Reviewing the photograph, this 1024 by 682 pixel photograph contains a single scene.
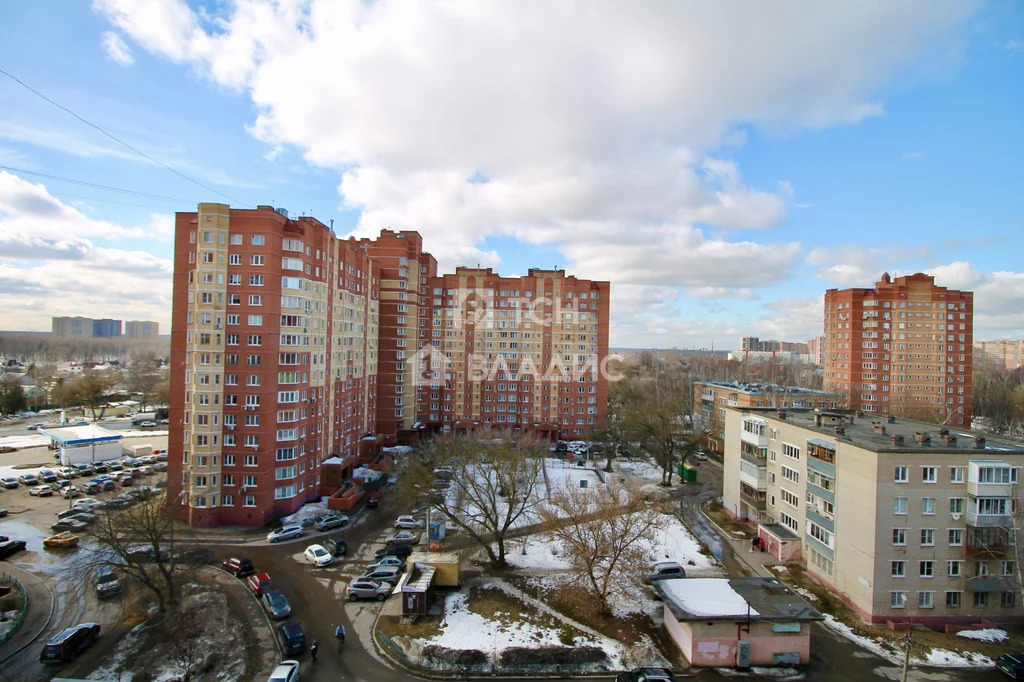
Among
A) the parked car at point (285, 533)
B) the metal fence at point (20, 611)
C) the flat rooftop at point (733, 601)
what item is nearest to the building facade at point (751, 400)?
the flat rooftop at point (733, 601)

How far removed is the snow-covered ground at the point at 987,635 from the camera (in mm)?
21641

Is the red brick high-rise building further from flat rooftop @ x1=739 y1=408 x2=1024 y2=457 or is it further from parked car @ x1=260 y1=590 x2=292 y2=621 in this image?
flat rooftop @ x1=739 y1=408 x2=1024 y2=457

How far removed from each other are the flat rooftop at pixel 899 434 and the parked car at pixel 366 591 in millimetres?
24684

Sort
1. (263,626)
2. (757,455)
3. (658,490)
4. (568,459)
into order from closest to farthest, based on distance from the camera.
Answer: (263,626) < (757,455) < (658,490) < (568,459)

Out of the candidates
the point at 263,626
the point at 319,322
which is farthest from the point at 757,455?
the point at 319,322

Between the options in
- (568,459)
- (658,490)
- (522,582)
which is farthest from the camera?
(568,459)

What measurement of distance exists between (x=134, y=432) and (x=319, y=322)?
4690cm

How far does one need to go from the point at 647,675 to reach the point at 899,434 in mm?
20925

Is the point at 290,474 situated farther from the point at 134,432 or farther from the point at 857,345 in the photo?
the point at 857,345

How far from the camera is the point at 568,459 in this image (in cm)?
5669

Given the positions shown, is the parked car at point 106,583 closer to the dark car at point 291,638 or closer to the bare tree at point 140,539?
the bare tree at point 140,539

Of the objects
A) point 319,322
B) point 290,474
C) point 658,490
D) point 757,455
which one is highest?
point 319,322

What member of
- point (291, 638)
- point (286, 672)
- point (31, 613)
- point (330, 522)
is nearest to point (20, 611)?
point (31, 613)

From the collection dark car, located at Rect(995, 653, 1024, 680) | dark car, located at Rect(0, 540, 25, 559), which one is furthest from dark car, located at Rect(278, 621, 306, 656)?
dark car, located at Rect(995, 653, 1024, 680)
